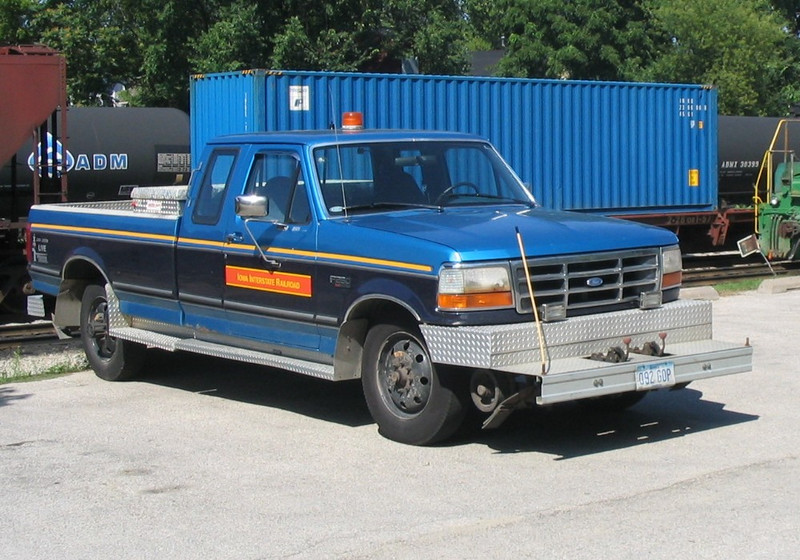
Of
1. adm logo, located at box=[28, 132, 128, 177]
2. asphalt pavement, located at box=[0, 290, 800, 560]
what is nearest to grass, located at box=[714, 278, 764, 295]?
asphalt pavement, located at box=[0, 290, 800, 560]

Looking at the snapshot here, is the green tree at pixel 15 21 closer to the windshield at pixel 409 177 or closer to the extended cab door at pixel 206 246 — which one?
the extended cab door at pixel 206 246

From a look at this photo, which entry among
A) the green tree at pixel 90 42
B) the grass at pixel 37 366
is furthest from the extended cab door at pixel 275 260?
the green tree at pixel 90 42

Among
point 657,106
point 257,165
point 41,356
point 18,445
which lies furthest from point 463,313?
point 657,106

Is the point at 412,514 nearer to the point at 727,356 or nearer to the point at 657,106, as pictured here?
the point at 727,356

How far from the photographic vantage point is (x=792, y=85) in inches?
1444

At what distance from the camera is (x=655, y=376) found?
7.16 metres

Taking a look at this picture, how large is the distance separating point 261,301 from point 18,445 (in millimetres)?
1889

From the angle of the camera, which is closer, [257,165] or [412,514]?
[412,514]

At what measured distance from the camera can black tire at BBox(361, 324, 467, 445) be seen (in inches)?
287

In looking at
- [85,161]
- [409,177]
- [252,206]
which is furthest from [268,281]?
[85,161]

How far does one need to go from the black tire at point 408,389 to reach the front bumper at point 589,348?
313mm

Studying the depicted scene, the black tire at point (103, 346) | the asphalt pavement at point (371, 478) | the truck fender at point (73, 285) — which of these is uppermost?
the truck fender at point (73, 285)

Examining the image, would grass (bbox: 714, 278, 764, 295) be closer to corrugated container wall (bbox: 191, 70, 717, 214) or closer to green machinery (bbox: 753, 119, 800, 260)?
green machinery (bbox: 753, 119, 800, 260)

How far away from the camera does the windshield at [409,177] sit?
812 cm
